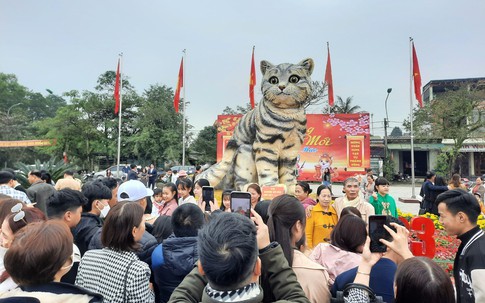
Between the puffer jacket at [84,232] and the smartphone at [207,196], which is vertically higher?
the smartphone at [207,196]

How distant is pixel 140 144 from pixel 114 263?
25411mm

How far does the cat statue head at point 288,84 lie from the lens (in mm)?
7105

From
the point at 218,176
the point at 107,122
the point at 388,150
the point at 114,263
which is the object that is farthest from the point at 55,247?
the point at 388,150

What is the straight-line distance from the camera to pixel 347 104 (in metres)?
30.2

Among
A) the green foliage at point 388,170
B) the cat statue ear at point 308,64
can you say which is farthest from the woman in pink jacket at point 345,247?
the green foliage at point 388,170

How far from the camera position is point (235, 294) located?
1.23m

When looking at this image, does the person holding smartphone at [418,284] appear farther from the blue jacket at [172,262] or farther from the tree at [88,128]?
the tree at [88,128]

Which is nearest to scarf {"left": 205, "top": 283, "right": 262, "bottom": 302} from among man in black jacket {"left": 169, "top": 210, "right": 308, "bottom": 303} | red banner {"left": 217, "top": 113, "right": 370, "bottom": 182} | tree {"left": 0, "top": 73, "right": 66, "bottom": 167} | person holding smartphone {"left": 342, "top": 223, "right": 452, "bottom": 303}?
man in black jacket {"left": 169, "top": 210, "right": 308, "bottom": 303}

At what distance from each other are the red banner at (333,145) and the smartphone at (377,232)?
18.4 metres

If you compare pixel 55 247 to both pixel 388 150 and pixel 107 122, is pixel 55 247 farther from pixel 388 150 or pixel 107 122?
pixel 388 150

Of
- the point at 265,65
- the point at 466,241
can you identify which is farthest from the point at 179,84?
the point at 466,241

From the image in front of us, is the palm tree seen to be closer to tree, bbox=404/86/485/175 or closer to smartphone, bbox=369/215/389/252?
tree, bbox=404/86/485/175

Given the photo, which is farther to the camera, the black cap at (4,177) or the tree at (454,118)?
the tree at (454,118)

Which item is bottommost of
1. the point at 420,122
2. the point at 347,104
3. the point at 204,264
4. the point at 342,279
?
the point at 342,279
